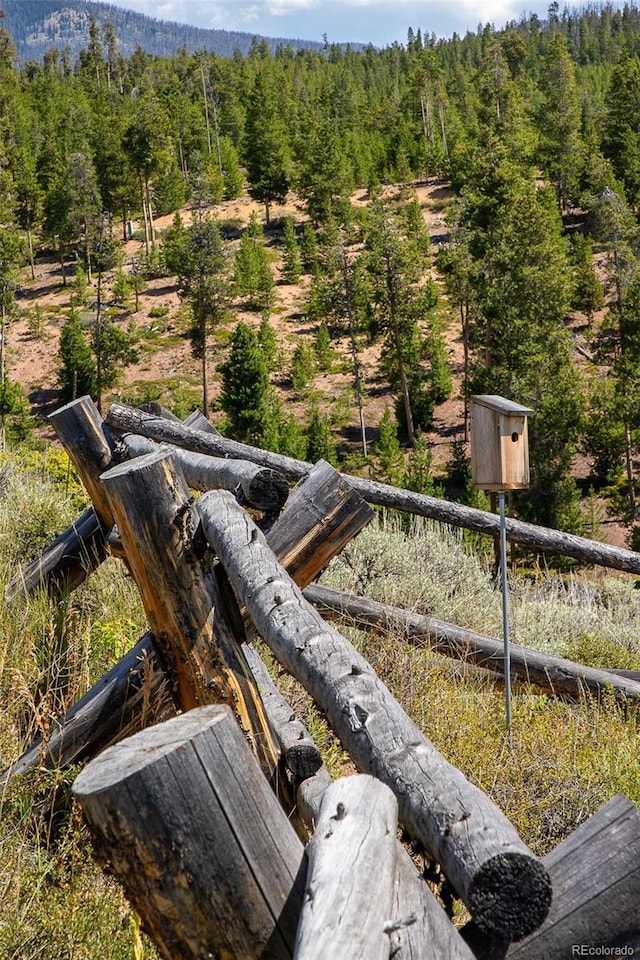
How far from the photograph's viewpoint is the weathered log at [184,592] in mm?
2594

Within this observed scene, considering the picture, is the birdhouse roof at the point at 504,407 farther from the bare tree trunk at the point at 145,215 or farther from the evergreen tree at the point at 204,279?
the bare tree trunk at the point at 145,215

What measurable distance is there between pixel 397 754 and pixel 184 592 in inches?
41.2

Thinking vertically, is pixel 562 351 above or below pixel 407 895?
below

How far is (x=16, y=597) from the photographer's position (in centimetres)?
397

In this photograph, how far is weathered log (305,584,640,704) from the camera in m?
4.49

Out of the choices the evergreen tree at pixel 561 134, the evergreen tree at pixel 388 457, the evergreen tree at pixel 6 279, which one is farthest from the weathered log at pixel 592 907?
the evergreen tree at pixel 561 134

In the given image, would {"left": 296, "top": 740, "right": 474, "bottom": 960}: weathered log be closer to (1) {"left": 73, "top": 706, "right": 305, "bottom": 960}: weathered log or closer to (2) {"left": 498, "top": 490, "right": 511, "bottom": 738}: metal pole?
(1) {"left": 73, "top": 706, "right": 305, "bottom": 960}: weathered log

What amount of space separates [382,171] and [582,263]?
24308 mm

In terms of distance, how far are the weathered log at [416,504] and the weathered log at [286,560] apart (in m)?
2.07

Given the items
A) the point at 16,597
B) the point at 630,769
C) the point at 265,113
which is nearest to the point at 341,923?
the point at 630,769

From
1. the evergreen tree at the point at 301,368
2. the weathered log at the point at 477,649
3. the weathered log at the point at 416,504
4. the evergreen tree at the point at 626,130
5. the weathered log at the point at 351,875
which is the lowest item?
the evergreen tree at the point at 301,368

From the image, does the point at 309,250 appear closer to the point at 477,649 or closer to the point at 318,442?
the point at 318,442

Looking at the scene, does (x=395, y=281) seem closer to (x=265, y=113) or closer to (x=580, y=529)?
(x=580, y=529)

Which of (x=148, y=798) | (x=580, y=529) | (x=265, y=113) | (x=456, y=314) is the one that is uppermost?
(x=265, y=113)
